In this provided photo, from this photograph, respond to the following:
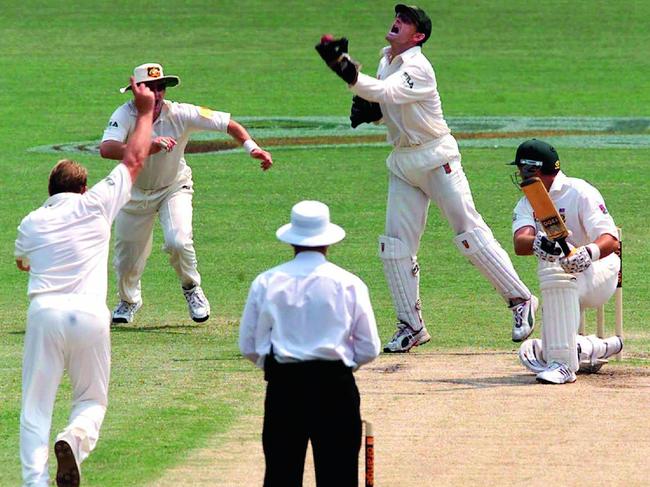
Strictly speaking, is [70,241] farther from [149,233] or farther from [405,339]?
[149,233]

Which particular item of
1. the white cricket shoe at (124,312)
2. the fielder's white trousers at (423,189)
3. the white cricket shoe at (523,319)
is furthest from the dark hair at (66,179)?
the white cricket shoe at (124,312)

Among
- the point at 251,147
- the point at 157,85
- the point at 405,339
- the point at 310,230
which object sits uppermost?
the point at 157,85

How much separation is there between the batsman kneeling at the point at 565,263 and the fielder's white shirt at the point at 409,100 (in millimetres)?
1256

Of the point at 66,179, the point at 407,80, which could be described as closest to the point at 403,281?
the point at 407,80

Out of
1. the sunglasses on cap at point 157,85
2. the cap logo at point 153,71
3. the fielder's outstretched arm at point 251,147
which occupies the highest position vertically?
the cap logo at point 153,71

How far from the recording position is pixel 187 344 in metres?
12.3

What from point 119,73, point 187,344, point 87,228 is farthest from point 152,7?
point 87,228

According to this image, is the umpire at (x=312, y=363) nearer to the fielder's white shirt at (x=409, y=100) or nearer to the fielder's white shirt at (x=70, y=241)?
the fielder's white shirt at (x=70, y=241)

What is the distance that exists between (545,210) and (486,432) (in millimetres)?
1521

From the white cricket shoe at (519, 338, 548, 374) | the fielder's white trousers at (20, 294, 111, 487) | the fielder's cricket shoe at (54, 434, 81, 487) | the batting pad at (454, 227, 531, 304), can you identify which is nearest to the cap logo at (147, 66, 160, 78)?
the batting pad at (454, 227, 531, 304)

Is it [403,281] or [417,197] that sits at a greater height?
[417,197]

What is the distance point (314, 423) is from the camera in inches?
275

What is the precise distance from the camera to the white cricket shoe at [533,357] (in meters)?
10.6

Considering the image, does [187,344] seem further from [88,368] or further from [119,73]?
[119,73]
